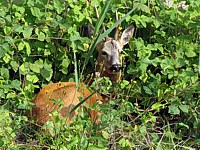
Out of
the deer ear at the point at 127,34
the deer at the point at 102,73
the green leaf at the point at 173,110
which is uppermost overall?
the deer ear at the point at 127,34

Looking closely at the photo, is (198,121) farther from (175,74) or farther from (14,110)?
(14,110)

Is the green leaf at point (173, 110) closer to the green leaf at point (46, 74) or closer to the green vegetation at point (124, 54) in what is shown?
the green vegetation at point (124, 54)

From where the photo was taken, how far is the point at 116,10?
6570 millimetres

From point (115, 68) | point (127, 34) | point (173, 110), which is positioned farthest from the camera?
point (127, 34)

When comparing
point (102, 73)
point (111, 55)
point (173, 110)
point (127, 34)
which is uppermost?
point (127, 34)

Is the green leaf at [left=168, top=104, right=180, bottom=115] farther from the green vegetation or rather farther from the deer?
the deer

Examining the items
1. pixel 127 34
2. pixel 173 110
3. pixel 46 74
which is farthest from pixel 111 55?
pixel 173 110

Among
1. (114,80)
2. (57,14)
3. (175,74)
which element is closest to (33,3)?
(57,14)

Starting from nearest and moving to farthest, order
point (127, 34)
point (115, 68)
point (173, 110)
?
1. point (173, 110)
2. point (115, 68)
3. point (127, 34)

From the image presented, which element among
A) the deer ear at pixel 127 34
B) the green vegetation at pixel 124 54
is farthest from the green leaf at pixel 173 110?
the deer ear at pixel 127 34

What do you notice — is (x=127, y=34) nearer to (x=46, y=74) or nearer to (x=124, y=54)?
(x=124, y=54)

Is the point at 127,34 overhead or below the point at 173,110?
overhead

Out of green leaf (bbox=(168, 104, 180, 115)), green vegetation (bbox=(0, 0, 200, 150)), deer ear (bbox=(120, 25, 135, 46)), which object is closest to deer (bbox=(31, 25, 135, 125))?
deer ear (bbox=(120, 25, 135, 46))

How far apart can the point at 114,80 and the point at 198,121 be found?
1.25 m
